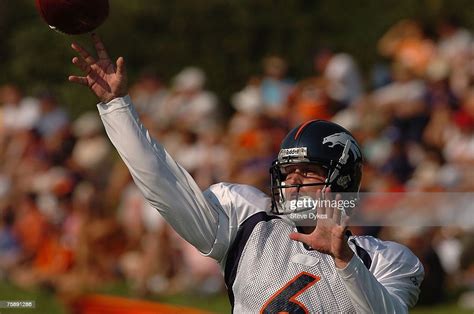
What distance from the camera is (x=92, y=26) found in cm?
447

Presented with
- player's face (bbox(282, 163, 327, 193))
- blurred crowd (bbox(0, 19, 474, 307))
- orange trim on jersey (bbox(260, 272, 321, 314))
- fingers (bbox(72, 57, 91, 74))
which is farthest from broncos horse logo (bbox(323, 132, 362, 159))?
blurred crowd (bbox(0, 19, 474, 307))

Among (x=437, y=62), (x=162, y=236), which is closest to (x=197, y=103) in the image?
(x=162, y=236)

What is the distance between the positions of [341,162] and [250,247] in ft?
1.75

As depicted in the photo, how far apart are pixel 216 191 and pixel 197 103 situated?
764cm

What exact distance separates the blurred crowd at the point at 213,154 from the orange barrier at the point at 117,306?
46cm

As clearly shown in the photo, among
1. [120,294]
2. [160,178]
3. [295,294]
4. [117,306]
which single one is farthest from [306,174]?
[120,294]

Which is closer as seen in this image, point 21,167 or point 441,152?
point 441,152

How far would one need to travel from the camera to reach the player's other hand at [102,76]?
413 centimetres

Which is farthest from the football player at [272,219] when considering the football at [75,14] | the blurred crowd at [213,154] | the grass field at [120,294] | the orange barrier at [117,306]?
the orange barrier at [117,306]

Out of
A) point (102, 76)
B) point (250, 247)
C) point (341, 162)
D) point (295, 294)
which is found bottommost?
point (295, 294)

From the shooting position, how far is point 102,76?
4180mm

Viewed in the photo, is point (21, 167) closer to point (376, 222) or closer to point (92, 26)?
point (376, 222)

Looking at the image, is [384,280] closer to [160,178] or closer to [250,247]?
[250,247]

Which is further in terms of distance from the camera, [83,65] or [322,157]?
[322,157]
